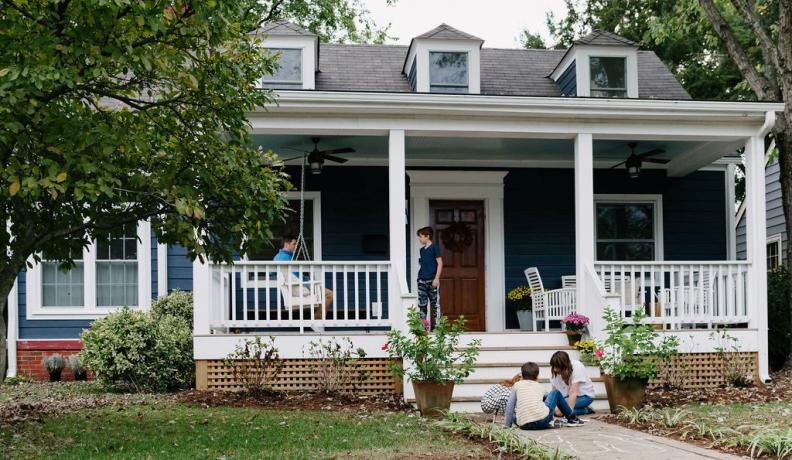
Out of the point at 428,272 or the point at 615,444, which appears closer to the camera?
the point at 615,444

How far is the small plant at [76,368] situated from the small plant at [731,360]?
27.2ft

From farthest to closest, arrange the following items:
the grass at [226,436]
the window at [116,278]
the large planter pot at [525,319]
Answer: the large planter pot at [525,319] → the window at [116,278] → the grass at [226,436]

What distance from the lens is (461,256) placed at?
41.8 ft

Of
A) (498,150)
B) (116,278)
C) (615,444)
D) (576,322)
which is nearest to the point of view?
(615,444)

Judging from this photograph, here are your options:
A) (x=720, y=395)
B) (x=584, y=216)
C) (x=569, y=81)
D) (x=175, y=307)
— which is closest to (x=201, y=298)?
(x=175, y=307)

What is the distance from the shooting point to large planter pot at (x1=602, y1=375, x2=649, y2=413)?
824cm

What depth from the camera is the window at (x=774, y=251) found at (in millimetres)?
16547

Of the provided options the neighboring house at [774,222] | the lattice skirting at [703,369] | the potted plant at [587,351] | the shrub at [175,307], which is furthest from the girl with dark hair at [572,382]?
the neighboring house at [774,222]

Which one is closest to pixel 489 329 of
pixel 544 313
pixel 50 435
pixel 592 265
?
pixel 544 313

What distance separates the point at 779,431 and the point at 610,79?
25.8ft

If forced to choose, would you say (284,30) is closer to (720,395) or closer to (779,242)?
(720,395)

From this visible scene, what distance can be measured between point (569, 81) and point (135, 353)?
7938 mm

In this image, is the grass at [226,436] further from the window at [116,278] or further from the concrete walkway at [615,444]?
the window at [116,278]

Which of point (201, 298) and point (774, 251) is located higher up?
point (774, 251)
